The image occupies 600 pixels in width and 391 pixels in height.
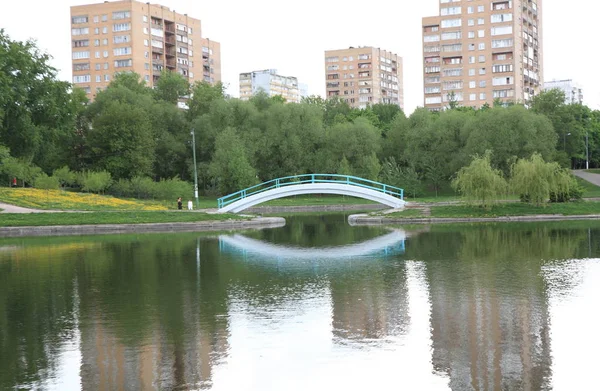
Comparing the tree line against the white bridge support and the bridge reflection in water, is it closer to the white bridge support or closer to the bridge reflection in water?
the white bridge support

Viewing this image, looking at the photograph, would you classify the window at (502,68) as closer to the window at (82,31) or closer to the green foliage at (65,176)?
the window at (82,31)

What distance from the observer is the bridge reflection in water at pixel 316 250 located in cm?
2664

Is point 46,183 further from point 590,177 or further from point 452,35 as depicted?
point 452,35

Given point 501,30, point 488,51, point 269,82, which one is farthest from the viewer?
point 269,82

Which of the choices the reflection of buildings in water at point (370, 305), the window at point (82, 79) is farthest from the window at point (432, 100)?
the reflection of buildings in water at point (370, 305)

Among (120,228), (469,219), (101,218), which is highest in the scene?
(101,218)

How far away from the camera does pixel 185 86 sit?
84.6 meters

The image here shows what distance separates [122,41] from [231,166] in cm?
5264

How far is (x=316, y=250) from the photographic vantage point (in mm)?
29031

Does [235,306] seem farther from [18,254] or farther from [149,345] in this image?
[18,254]

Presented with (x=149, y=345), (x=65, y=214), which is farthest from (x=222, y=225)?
(x=149, y=345)

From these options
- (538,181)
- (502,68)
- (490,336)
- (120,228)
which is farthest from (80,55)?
(490,336)

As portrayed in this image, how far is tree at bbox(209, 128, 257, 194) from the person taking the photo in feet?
208

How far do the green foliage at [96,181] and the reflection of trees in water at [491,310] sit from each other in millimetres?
34964
